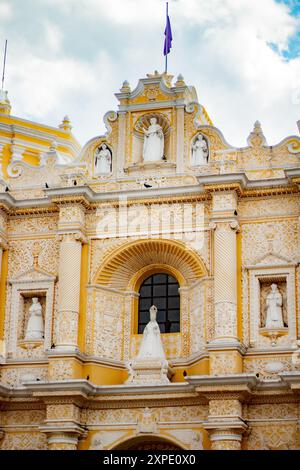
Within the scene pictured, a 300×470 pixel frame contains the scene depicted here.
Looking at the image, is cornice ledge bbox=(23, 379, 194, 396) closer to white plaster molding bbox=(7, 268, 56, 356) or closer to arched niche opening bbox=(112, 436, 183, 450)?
arched niche opening bbox=(112, 436, 183, 450)

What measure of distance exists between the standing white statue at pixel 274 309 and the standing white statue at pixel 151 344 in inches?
87.7

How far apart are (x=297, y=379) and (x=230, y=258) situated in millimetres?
2935

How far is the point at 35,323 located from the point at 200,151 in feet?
16.4

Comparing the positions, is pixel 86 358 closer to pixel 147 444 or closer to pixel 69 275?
pixel 69 275

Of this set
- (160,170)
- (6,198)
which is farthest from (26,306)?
(160,170)

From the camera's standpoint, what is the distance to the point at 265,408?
1892 centimetres

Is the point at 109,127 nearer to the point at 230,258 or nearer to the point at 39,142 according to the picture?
the point at 230,258

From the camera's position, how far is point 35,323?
2081 centimetres

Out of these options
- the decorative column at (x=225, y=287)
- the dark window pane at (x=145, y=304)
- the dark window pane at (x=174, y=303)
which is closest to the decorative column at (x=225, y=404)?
the decorative column at (x=225, y=287)

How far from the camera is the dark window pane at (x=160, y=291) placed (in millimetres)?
21219

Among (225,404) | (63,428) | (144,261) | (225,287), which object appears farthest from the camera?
(144,261)

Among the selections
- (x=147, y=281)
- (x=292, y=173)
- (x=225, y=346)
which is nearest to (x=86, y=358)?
(x=147, y=281)

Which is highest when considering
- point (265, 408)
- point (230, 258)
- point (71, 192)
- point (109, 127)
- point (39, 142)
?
point (39, 142)

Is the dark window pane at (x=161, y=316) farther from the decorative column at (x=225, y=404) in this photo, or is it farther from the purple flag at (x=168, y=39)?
the purple flag at (x=168, y=39)
